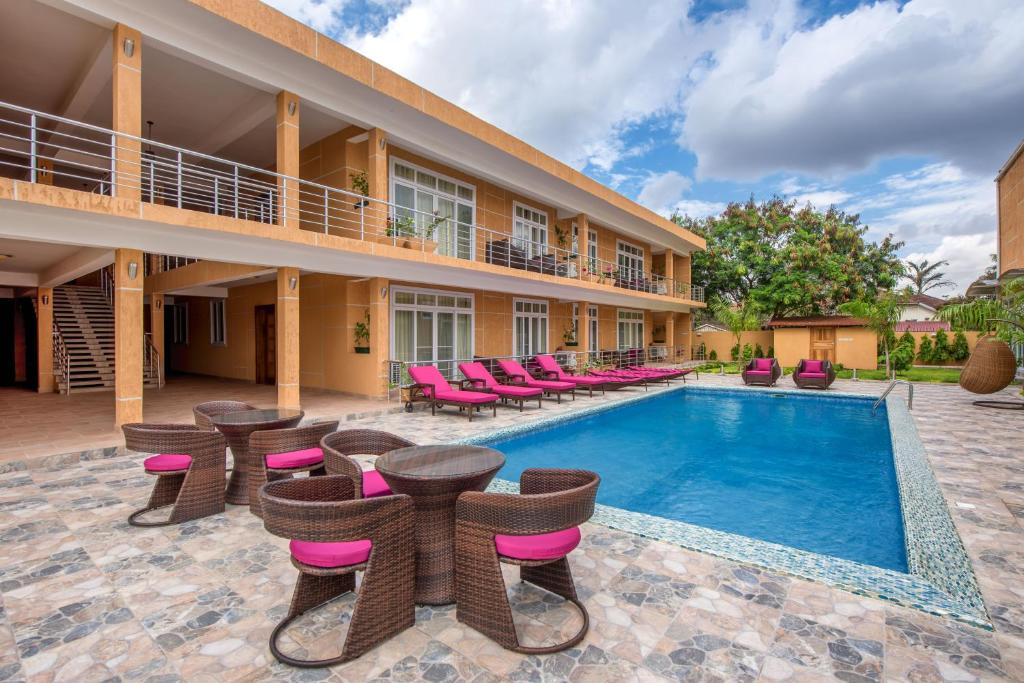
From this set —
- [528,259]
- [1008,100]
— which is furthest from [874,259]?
[528,259]

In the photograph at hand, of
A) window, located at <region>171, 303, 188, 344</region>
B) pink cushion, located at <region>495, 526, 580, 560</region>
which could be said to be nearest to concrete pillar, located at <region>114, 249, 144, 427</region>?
pink cushion, located at <region>495, 526, 580, 560</region>

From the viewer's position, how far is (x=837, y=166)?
1850cm

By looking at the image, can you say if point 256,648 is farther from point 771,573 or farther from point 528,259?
point 528,259

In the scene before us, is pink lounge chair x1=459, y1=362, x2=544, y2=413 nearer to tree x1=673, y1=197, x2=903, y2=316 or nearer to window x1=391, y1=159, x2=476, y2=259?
window x1=391, y1=159, x2=476, y2=259

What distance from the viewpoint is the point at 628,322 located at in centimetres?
2291

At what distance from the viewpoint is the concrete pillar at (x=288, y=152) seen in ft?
28.2

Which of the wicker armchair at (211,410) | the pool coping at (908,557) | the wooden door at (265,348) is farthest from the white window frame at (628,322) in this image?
the wicker armchair at (211,410)

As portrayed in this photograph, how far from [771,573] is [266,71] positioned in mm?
9960

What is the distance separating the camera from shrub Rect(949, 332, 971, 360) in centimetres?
2042

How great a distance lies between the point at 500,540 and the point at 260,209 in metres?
11.8

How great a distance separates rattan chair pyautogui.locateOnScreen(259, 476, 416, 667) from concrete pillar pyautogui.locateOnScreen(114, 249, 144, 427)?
608cm

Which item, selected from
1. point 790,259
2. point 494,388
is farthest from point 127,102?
point 790,259

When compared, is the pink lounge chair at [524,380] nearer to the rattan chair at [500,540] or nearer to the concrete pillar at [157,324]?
the rattan chair at [500,540]

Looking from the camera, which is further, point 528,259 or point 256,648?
point 528,259
